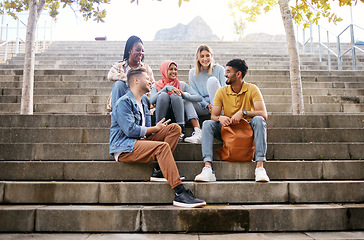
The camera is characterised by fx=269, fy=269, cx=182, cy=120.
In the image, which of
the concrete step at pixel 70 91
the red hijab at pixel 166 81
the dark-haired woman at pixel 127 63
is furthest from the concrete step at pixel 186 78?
the dark-haired woman at pixel 127 63

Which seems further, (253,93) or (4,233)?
(253,93)

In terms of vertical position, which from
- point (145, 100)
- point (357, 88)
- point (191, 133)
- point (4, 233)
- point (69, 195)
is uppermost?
point (357, 88)

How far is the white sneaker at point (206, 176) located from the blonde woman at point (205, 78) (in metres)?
1.13

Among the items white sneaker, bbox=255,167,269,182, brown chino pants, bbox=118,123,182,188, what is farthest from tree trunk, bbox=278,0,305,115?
brown chino pants, bbox=118,123,182,188

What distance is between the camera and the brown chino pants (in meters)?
2.72

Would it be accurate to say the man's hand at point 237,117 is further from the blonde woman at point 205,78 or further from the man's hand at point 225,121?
the blonde woman at point 205,78

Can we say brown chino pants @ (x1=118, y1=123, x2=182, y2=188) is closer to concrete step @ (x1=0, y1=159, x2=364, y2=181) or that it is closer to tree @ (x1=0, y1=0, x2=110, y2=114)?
concrete step @ (x1=0, y1=159, x2=364, y2=181)

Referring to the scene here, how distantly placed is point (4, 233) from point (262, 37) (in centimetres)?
3874

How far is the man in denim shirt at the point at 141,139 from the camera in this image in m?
2.70

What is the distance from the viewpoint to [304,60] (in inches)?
344

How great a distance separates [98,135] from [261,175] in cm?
222

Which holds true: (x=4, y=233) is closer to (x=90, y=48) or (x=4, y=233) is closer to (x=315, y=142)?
(x=315, y=142)

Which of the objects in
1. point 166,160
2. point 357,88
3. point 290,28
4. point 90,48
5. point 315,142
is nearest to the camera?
point 166,160

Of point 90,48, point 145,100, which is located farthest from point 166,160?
point 90,48
